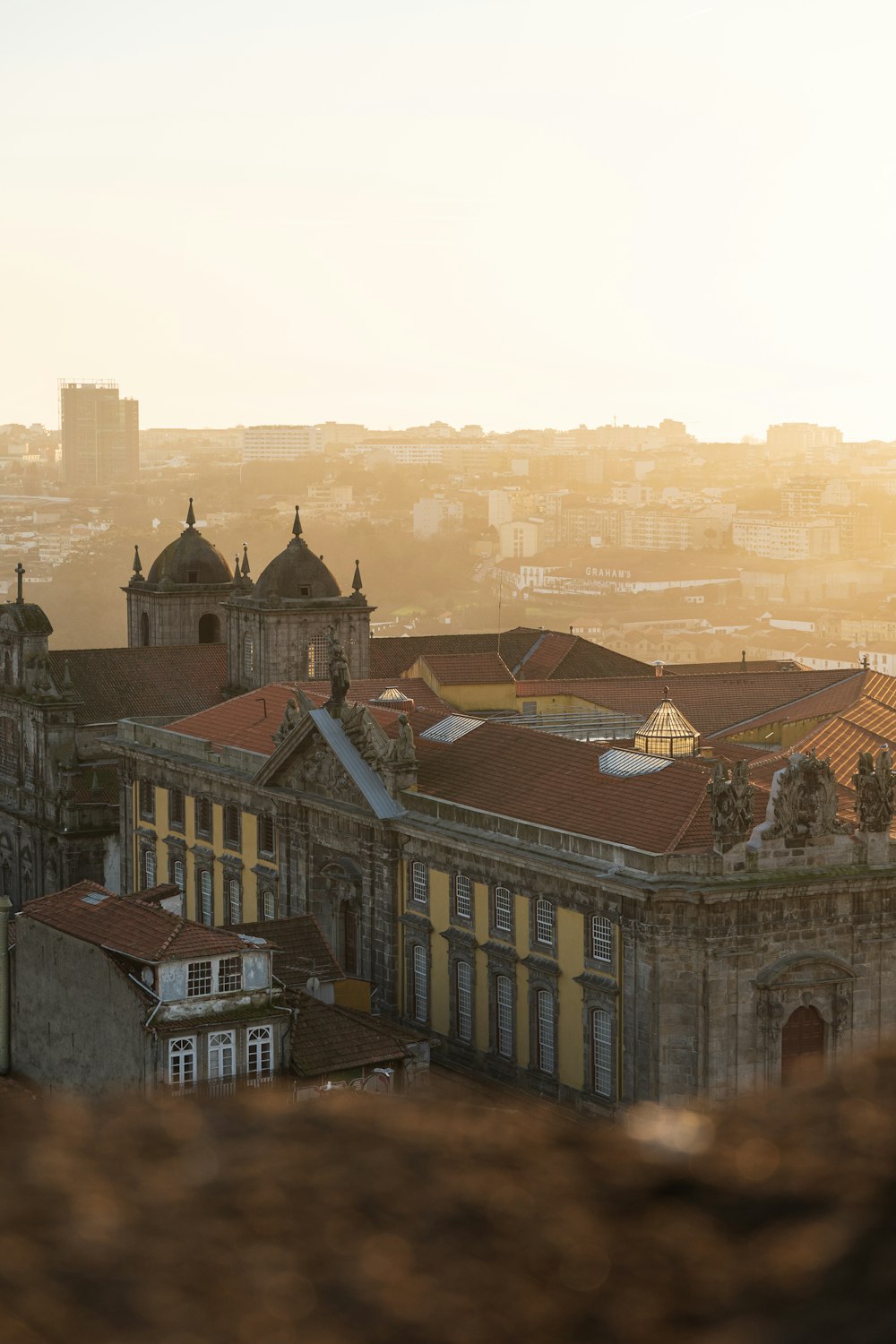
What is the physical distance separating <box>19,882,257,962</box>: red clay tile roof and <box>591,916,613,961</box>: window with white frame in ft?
24.2

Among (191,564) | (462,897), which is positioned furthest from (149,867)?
(191,564)

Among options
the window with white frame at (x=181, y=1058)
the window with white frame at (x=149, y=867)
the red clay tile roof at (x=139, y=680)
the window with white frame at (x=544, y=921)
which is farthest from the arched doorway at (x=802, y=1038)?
the red clay tile roof at (x=139, y=680)

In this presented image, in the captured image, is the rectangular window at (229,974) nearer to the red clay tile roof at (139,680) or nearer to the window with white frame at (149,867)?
the window with white frame at (149,867)

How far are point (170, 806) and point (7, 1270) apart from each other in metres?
57.8

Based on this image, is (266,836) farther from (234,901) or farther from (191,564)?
(191,564)

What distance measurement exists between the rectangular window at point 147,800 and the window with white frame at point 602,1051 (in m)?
24.6

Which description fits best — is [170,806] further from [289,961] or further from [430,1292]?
[430,1292]

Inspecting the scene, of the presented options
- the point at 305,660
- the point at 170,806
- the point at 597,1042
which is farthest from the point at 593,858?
the point at 305,660

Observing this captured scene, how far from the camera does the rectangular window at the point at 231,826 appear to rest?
184 feet

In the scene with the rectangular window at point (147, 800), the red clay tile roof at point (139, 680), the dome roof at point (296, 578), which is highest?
the dome roof at point (296, 578)

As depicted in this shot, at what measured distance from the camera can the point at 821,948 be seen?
39.7 meters

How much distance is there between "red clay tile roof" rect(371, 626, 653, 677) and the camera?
261ft

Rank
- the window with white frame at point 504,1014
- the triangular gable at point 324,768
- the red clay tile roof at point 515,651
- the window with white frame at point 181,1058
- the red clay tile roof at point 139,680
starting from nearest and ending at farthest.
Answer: the window with white frame at point 181,1058 → the window with white frame at point 504,1014 → the triangular gable at point 324,768 → the red clay tile roof at point 139,680 → the red clay tile roof at point 515,651

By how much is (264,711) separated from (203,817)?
403 centimetres
